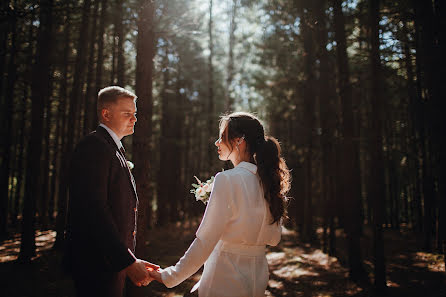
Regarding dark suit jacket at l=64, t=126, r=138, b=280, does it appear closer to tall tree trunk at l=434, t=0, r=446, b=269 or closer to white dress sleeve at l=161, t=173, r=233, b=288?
white dress sleeve at l=161, t=173, r=233, b=288

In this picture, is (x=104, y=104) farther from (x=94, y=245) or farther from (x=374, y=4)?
(x=374, y=4)

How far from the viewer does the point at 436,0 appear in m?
9.13

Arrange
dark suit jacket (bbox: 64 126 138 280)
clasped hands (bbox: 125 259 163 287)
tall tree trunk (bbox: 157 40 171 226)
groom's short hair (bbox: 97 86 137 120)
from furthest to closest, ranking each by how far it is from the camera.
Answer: tall tree trunk (bbox: 157 40 171 226) → groom's short hair (bbox: 97 86 137 120) → clasped hands (bbox: 125 259 163 287) → dark suit jacket (bbox: 64 126 138 280)

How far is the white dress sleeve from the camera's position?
268cm

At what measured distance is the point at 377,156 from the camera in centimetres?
912

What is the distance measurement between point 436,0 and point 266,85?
12.1m

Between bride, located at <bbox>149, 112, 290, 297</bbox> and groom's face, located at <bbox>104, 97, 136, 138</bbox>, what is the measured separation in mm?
1206

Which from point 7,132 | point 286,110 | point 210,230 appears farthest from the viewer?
point 286,110

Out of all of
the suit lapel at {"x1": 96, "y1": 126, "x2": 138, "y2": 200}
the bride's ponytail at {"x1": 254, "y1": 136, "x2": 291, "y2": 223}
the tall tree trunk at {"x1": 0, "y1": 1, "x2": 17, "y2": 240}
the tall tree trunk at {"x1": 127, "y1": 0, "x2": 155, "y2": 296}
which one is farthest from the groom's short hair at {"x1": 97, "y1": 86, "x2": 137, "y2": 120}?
the tall tree trunk at {"x1": 0, "y1": 1, "x2": 17, "y2": 240}

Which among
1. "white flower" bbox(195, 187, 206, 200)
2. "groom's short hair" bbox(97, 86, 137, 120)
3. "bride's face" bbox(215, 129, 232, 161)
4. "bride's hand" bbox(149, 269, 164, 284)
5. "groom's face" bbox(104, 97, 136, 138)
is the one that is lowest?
"bride's hand" bbox(149, 269, 164, 284)

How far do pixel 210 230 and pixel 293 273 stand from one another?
1001 centimetres

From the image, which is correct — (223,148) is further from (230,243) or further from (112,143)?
(112,143)

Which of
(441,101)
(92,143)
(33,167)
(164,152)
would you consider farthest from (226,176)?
(164,152)

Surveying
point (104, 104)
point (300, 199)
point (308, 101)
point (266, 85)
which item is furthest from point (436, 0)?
point (300, 199)
